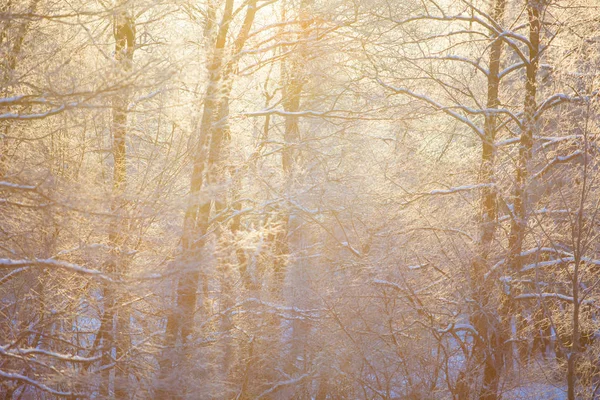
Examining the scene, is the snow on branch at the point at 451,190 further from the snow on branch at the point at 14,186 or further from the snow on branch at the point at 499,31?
the snow on branch at the point at 14,186

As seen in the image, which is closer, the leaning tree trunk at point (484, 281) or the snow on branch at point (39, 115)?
the snow on branch at point (39, 115)

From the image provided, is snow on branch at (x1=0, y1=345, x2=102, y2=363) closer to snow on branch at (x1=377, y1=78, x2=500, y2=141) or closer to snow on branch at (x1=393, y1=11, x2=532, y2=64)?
snow on branch at (x1=377, y1=78, x2=500, y2=141)

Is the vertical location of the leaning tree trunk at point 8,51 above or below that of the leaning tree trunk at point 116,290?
above

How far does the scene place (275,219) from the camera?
12281mm

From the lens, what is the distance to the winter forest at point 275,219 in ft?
21.0

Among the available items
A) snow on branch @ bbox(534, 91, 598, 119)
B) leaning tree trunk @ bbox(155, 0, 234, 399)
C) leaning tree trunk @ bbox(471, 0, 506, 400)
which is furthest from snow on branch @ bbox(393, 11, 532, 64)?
leaning tree trunk @ bbox(155, 0, 234, 399)

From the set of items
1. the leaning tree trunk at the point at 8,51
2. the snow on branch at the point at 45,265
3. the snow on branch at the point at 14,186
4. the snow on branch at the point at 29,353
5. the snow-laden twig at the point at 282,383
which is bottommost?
the snow-laden twig at the point at 282,383

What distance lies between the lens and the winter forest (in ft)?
21.0

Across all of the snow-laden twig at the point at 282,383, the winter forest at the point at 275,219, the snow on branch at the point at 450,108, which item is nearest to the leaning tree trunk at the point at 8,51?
the winter forest at the point at 275,219

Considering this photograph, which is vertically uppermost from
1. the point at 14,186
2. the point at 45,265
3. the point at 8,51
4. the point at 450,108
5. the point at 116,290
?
the point at 450,108

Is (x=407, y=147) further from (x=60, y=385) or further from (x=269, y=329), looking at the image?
(x=60, y=385)

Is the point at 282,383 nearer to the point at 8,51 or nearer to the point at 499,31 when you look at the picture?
the point at 499,31

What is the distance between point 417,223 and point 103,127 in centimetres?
538

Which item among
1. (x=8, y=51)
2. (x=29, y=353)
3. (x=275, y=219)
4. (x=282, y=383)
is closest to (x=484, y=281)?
(x=282, y=383)
